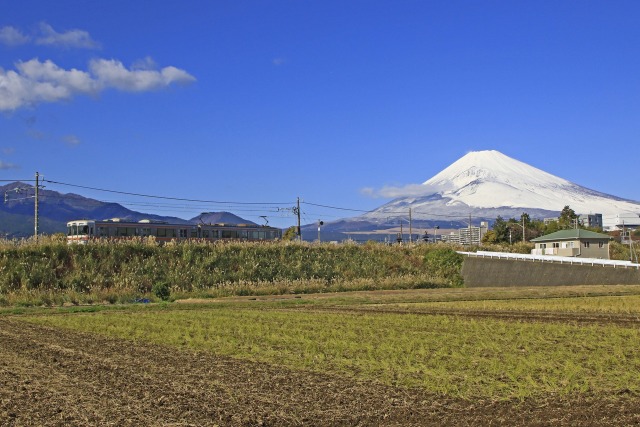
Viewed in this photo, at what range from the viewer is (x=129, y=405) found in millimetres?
12102

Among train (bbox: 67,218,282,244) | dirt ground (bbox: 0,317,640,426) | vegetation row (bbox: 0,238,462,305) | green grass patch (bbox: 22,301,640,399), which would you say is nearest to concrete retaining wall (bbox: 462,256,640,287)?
vegetation row (bbox: 0,238,462,305)

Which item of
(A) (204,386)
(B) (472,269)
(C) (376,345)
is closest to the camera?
(A) (204,386)

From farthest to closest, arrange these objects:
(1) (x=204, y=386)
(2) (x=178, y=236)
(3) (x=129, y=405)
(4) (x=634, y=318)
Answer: (2) (x=178, y=236)
(4) (x=634, y=318)
(1) (x=204, y=386)
(3) (x=129, y=405)

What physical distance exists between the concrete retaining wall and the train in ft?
96.0

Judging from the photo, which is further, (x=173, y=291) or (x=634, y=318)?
(x=173, y=291)

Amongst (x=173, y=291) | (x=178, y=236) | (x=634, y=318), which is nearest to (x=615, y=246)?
(x=178, y=236)

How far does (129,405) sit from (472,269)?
54.3 metres

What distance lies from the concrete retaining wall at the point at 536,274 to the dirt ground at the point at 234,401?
45.1 metres

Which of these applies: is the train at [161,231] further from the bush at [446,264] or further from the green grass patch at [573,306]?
the green grass patch at [573,306]

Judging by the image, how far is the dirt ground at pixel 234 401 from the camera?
11.2m

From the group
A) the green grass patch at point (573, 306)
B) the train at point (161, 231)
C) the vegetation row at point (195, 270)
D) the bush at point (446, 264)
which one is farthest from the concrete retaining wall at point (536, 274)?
the train at point (161, 231)

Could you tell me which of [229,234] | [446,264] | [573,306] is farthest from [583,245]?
[573,306]

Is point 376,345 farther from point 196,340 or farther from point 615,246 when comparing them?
point 615,246

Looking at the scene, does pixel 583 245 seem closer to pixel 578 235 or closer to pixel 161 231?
pixel 578 235
